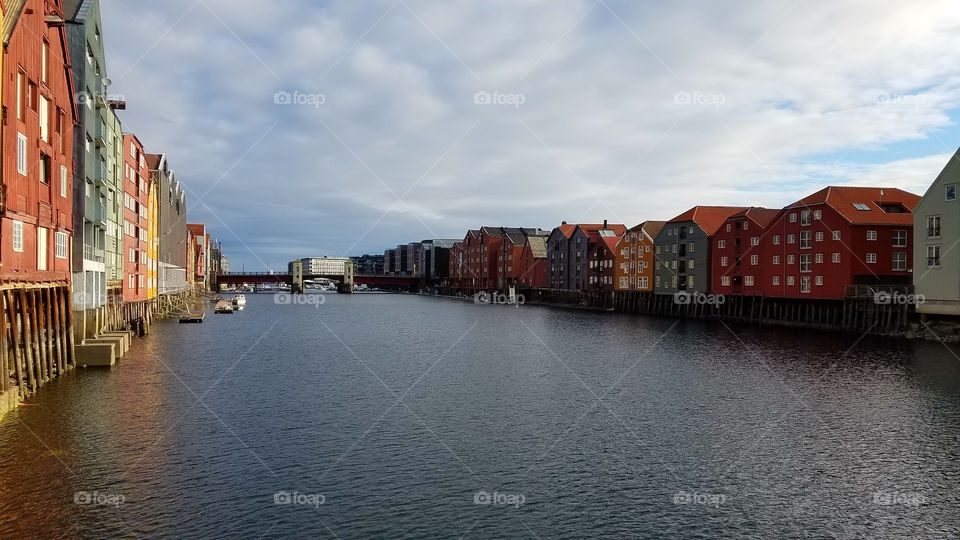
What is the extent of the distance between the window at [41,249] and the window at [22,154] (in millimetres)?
4340

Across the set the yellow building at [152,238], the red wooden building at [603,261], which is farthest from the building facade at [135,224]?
the red wooden building at [603,261]

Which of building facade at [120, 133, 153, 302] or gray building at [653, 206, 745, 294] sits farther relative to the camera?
gray building at [653, 206, 745, 294]

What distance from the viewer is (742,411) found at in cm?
→ 3397

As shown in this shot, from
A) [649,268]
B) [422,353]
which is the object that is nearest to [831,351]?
[422,353]

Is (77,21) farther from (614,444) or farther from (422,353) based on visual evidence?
(614,444)

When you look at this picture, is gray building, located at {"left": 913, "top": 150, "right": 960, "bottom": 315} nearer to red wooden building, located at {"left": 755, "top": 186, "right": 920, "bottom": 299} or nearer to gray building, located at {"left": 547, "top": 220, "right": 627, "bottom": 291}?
red wooden building, located at {"left": 755, "top": 186, "right": 920, "bottom": 299}

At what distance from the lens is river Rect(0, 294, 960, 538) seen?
18844 millimetres

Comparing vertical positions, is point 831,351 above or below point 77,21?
below

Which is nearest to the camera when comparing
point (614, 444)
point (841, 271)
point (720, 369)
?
point (614, 444)

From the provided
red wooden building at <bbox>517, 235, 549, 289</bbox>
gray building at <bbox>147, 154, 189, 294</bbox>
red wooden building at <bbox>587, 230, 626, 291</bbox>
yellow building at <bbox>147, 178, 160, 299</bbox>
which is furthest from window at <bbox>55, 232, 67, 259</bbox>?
red wooden building at <bbox>517, 235, 549, 289</bbox>

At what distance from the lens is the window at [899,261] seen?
79.4 meters

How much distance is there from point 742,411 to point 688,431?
20.3ft

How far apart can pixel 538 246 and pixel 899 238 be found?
10644cm

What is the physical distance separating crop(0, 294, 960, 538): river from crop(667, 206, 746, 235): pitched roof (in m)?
60.4
